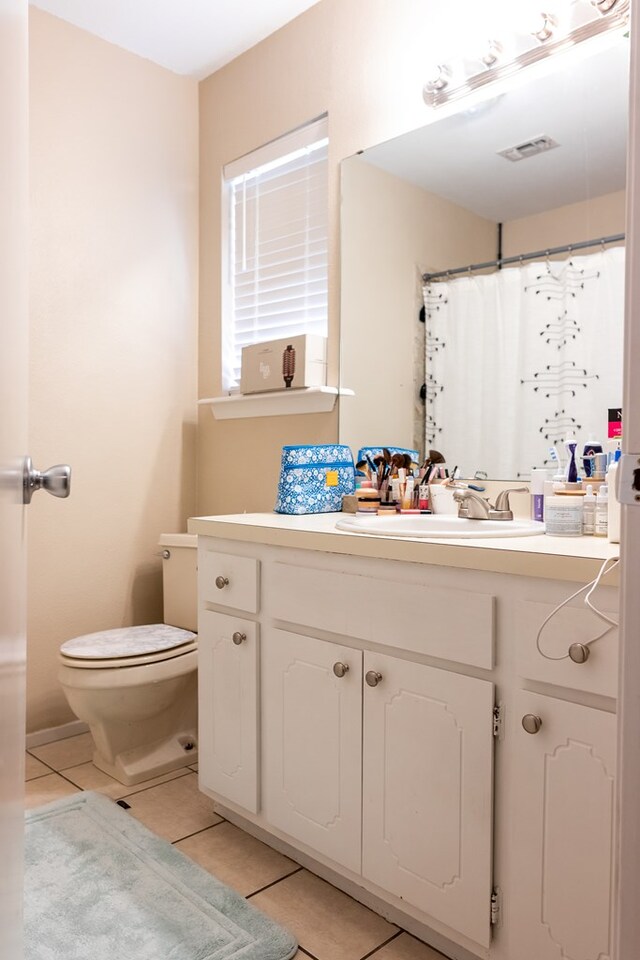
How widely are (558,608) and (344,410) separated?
4.30ft

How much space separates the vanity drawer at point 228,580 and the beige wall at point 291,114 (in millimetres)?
694

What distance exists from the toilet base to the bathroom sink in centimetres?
108

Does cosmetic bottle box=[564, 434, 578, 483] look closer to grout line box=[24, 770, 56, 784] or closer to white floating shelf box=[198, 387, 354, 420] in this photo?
white floating shelf box=[198, 387, 354, 420]

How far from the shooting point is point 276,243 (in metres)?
2.58

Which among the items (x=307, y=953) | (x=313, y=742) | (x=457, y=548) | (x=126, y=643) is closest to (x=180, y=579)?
(x=126, y=643)

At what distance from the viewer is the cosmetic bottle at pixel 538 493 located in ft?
5.55

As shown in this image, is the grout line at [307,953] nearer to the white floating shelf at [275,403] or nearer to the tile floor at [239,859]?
the tile floor at [239,859]

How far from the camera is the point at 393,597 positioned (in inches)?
54.5

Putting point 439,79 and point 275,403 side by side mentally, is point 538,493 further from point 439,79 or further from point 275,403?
point 439,79

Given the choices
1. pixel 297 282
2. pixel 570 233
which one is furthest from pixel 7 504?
pixel 297 282

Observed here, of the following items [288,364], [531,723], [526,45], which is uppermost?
[526,45]

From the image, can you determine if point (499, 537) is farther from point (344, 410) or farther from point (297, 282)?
point (297, 282)

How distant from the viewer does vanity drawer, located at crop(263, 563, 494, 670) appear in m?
1.25

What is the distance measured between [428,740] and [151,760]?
3.98ft
